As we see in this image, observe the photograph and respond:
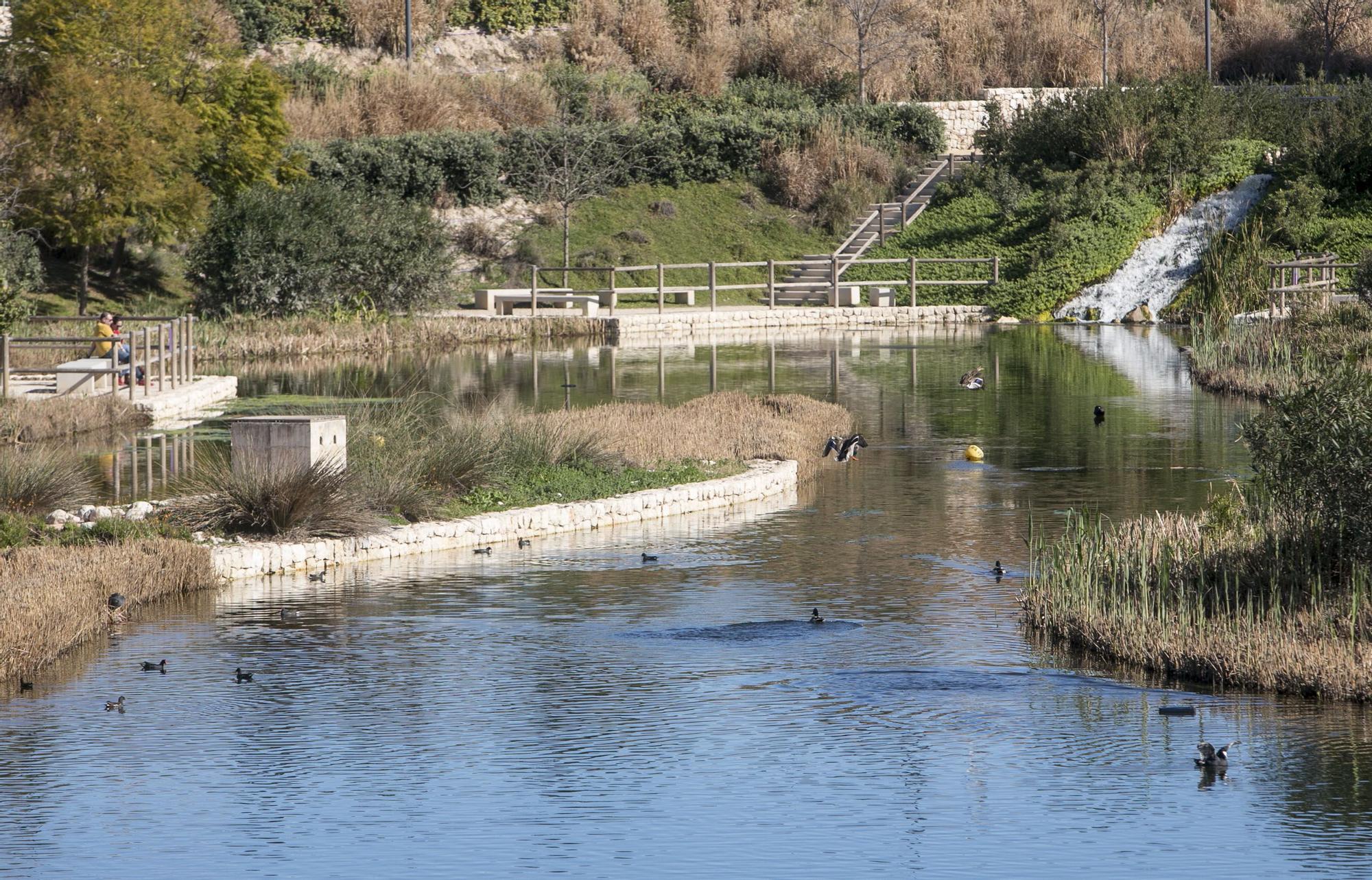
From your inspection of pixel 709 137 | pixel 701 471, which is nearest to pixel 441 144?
pixel 709 137

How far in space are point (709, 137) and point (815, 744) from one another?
4588 cm

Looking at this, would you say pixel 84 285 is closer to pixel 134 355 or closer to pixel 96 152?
pixel 96 152

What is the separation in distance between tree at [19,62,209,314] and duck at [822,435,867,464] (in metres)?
20.3

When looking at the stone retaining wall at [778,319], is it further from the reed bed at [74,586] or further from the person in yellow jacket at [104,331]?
the reed bed at [74,586]

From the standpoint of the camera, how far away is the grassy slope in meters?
50.6

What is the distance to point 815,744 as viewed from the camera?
10.8m

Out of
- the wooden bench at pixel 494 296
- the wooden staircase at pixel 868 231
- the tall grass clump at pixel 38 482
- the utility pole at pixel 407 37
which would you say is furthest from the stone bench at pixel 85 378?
the utility pole at pixel 407 37

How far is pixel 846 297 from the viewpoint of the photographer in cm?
4812

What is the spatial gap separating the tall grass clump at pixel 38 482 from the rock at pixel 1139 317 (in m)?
32.5

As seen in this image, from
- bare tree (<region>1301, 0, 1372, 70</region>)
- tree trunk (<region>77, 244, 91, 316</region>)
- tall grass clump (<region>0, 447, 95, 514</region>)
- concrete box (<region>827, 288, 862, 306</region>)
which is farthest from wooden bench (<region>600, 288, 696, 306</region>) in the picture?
tall grass clump (<region>0, 447, 95, 514</region>)

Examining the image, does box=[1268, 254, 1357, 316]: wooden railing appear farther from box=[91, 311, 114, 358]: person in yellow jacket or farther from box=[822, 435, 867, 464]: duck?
box=[91, 311, 114, 358]: person in yellow jacket

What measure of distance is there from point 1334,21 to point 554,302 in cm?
3127

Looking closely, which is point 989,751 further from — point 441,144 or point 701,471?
point 441,144

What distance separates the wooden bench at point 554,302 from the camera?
148ft
